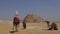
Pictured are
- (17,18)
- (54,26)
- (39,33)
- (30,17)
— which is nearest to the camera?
(39,33)

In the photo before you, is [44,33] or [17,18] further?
[17,18]

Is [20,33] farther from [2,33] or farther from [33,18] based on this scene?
[33,18]

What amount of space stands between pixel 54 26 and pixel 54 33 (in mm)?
3666

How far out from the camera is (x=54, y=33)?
47.4 feet

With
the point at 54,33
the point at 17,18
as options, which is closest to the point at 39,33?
the point at 54,33

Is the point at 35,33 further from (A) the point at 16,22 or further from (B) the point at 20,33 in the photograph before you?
(A) the point at 16,22

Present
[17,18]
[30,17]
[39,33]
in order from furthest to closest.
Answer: [30,17], [17,18], [39,33]

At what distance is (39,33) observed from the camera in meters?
14.2

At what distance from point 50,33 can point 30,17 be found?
26614mm

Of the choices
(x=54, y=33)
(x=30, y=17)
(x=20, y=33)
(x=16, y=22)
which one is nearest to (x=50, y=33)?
(x=54, y=33)

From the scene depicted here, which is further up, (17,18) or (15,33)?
(17,18)

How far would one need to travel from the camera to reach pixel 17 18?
15914 mm

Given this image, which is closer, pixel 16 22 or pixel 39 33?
pixel 39 33

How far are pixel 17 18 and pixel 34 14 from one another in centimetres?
2680
